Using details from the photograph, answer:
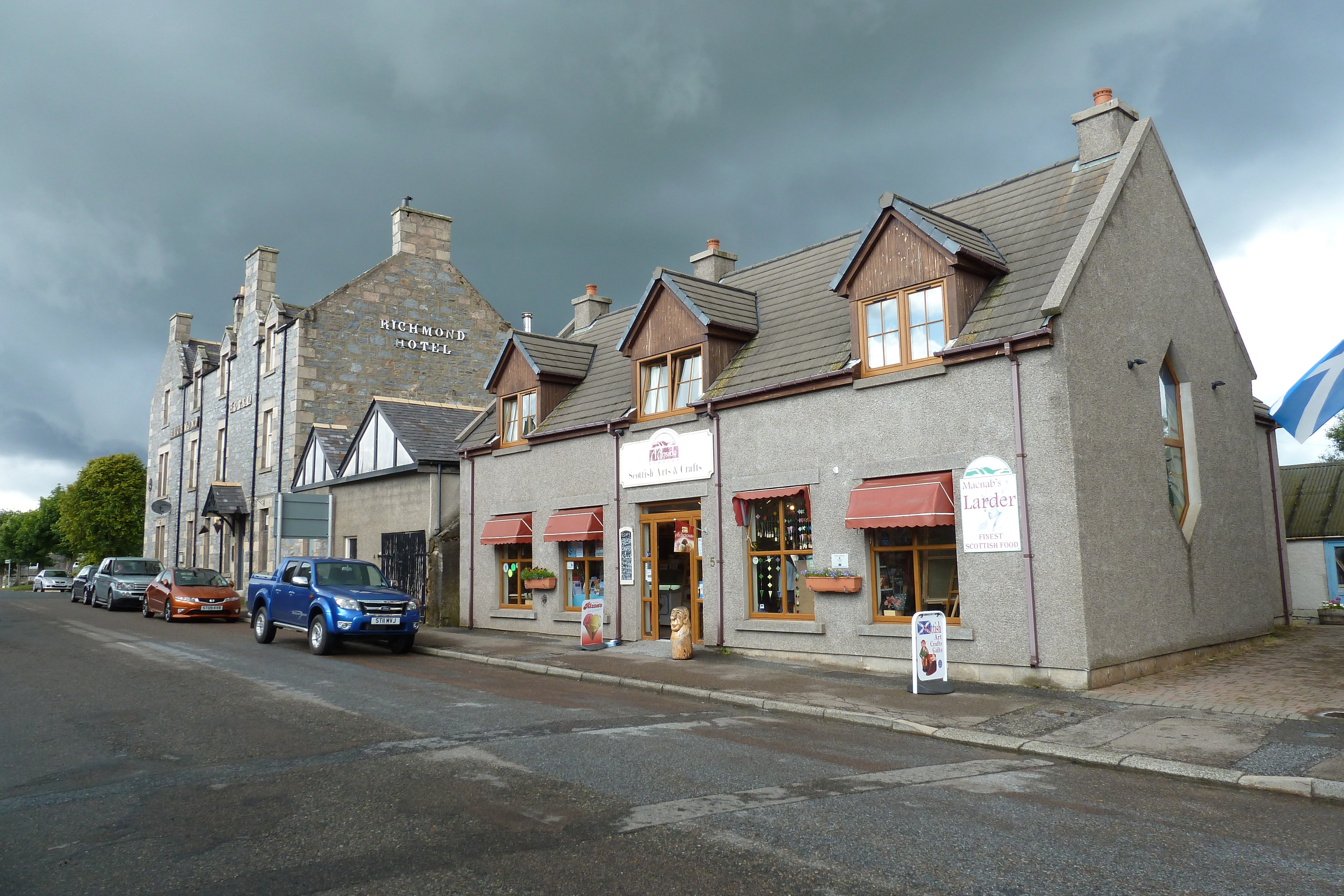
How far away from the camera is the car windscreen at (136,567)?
31.5m

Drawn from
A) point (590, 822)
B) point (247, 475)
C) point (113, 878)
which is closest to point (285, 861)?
point (113, 878)

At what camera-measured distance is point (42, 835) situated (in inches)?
227

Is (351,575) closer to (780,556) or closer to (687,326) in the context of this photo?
(687,326)

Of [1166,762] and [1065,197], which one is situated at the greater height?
[1065,197]

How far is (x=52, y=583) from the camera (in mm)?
63594

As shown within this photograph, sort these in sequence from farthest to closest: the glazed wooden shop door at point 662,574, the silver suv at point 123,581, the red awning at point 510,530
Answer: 1. the silver suv at point 123,581
2. the red awning at point 510,530
3. the glazed wooden shop door at point 662,574

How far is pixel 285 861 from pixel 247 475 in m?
32.4

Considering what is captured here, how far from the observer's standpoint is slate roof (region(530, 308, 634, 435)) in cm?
1888

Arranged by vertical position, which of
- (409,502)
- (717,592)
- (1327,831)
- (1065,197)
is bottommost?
(1327,831)

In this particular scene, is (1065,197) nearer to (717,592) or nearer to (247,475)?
(717,592)

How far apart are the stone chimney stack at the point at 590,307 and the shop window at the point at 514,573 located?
22.8 feet

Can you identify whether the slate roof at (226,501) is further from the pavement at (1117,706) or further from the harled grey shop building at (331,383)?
the pavement at (1117,706)

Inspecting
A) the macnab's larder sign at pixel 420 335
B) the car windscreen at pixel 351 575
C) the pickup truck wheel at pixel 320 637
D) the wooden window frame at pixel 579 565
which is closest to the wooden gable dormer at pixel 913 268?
the wooden window frame at pixel 579 565

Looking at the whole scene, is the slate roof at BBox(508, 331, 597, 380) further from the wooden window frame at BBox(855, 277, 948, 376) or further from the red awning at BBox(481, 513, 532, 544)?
the wooden window frame at BBox(855, 277, 948, 376)
